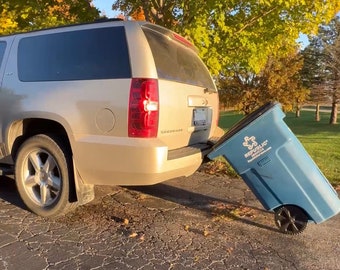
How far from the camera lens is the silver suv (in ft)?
11.7

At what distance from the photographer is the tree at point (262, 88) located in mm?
21250

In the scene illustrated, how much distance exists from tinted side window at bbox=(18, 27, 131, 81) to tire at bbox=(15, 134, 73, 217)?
0.73 m

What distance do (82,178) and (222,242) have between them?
1.53 metres

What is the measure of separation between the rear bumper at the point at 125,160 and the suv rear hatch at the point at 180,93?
165 mm

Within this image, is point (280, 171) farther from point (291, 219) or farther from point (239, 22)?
point (239, 22)

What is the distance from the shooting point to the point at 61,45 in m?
4.09

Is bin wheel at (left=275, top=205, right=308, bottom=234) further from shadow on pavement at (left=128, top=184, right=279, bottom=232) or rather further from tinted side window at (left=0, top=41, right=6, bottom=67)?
tinted side window at (left=0, top=41, right=6, bottom=67)

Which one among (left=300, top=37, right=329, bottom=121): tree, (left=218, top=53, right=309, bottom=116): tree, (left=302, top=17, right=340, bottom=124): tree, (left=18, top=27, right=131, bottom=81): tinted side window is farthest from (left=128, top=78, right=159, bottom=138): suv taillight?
(left=300, top=37, right=329, bottom=121): tree

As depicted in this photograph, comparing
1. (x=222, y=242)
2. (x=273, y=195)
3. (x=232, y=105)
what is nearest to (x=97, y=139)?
(x=222, y=242)

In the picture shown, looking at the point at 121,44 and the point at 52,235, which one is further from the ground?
the point at 121,44

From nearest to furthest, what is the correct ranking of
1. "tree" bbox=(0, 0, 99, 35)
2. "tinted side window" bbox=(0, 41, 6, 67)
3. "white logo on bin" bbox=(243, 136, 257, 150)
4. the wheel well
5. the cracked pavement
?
the cracked pavement, "white logo on bin" bbox=(243, 136, 257, 150), the wheel well, "tinted side window" bbox=(0, 41, 6, 67), "tree" bbox=(0, 0, 99, 35)

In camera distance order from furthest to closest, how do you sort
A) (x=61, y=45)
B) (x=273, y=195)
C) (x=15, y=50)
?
(x=15, y=50) → (x=61, y=45) → (x=273, y=195)

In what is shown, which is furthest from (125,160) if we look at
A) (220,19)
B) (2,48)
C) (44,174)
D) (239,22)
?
(239,22)

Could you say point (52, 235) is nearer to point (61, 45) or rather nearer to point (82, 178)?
point (82, 178)
